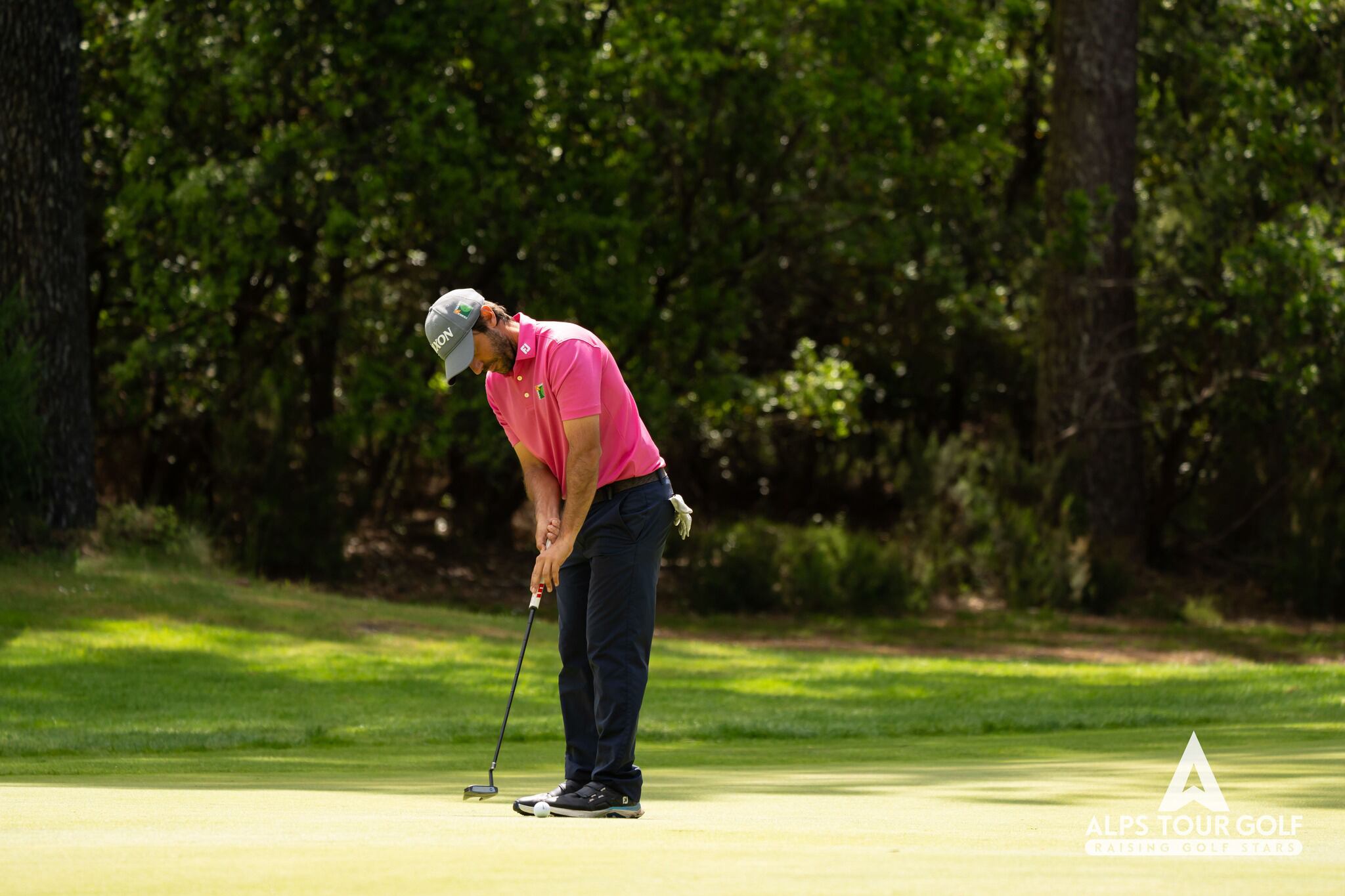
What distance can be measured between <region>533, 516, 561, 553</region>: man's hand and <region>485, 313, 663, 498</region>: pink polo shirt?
0.16 meters

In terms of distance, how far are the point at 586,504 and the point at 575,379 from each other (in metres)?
0.47

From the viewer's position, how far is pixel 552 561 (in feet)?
21.2

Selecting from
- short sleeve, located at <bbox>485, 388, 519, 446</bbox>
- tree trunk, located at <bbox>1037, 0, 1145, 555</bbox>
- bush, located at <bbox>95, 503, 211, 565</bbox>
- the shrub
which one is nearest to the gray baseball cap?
short sleeve, located at <bbox>485, 388, 519, 446</bbox>

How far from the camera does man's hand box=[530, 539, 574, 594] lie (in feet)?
21.2

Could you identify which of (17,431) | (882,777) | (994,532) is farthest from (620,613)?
(994,532)

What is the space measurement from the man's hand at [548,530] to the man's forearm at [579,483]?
0.14m

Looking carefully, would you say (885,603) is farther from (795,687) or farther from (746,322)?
(795,687)

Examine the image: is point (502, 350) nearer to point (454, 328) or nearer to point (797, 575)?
point (454, 328)

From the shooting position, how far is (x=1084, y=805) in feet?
21.1

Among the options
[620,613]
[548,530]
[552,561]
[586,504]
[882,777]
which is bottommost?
[882,777]

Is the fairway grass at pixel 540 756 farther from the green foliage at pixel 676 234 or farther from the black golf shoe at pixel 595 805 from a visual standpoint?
the green foliage at pixel 676 234

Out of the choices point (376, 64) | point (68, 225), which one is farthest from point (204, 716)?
point (376, 64)

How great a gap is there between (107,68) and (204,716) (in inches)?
541

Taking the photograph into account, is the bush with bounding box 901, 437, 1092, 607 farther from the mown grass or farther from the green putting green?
the green putting green
